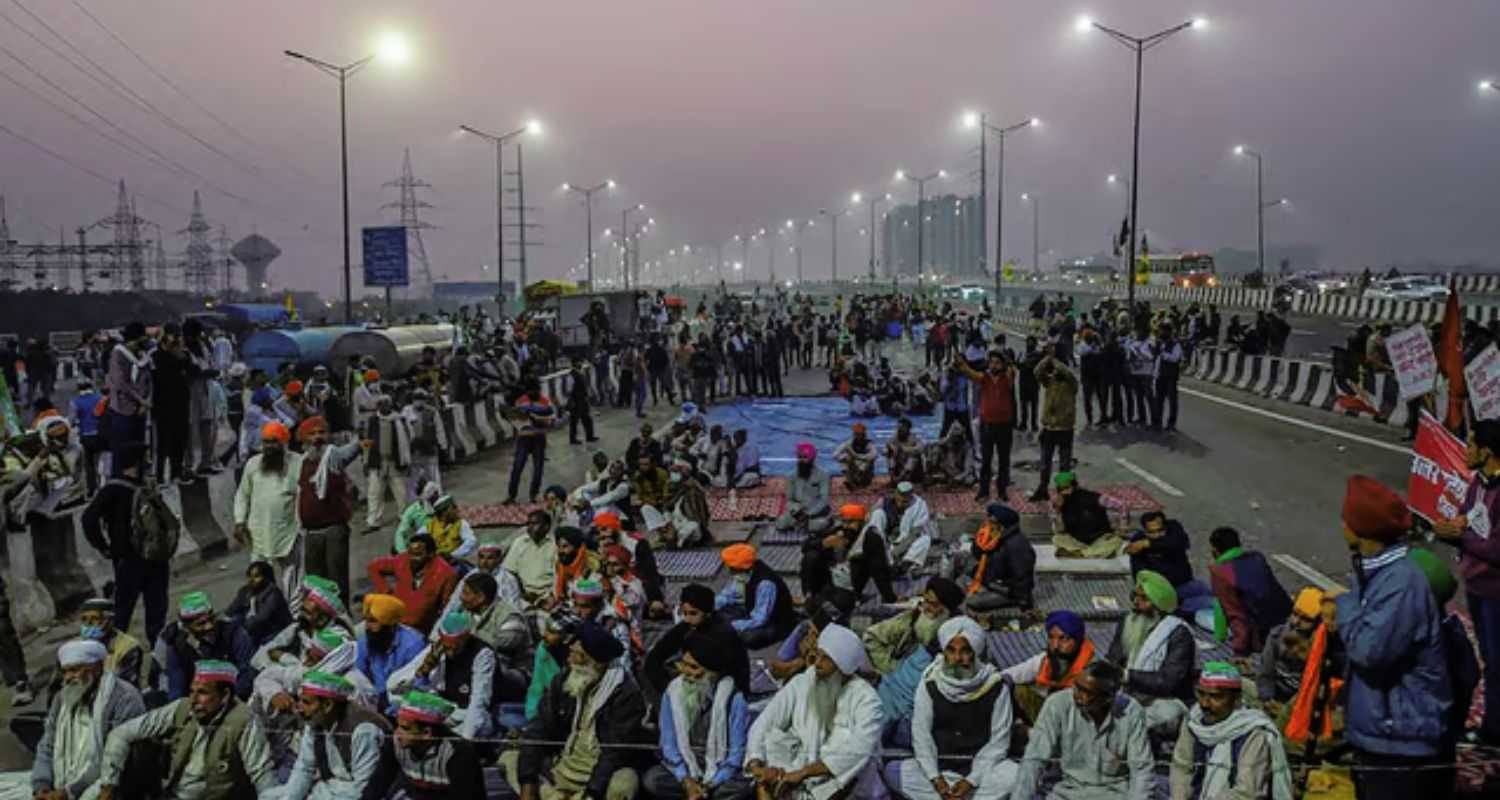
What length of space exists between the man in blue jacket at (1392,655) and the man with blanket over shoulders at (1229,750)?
41 cm

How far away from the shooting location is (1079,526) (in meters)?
11.6

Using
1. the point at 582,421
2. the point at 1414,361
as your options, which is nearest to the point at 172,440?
the point at 582,421

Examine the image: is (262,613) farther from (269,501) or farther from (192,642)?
(269,501)

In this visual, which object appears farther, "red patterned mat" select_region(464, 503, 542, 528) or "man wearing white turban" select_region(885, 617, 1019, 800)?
"red patterned mat" select_region(464, 503, 542, 528)

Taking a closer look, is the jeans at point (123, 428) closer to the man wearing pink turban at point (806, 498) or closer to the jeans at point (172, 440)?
the jeans at point (172, 440)

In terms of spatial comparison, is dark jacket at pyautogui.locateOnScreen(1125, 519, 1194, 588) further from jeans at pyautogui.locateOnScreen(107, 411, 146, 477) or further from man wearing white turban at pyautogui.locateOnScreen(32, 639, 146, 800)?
jeans at pyautogui.locateOnScreen(107, 411, 146, 477)

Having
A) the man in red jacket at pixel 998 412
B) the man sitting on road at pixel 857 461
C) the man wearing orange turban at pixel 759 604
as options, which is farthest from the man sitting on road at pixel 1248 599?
the man sitting on road at pixel 857 461

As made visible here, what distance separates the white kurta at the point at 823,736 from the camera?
589 centimetres

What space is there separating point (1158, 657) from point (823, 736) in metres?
2.20

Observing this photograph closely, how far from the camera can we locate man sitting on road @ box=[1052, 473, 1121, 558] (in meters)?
11.4

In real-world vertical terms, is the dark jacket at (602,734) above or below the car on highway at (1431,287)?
below

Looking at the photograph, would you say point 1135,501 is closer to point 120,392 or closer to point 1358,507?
point 1358,507

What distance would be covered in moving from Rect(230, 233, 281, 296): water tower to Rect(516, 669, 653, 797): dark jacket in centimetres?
12659

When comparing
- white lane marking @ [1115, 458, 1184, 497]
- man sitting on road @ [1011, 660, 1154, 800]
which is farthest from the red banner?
white lane marking @ [1115, 458, 1184, 497]
